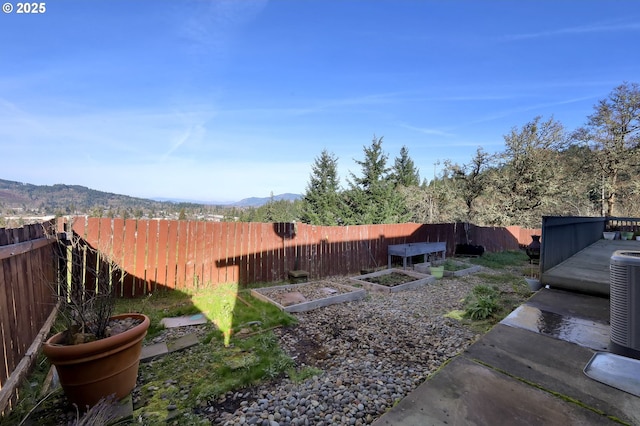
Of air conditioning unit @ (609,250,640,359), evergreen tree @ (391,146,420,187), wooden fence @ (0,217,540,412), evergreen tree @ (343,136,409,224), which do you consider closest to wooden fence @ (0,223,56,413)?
wooden fence @ (0,217,540,412)

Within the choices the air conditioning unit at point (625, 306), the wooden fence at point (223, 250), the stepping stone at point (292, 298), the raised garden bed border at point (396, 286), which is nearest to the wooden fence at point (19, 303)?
the wooden fence at point (223, 250)

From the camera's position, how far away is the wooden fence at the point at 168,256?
2326mm

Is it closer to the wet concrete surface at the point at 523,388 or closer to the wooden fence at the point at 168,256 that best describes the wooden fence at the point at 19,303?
the wooden fence at the point at 168,256

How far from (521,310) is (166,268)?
18.9 feet

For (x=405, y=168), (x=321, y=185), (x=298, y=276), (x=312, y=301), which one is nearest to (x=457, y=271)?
(x=298, y=276)

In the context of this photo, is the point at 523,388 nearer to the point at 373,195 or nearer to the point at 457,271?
the point at 457,271

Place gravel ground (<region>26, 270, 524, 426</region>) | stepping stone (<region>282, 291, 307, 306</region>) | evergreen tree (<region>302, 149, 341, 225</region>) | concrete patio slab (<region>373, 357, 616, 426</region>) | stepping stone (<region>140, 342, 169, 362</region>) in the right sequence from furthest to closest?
1. evergreen tree (<region>302, 149, 341, 225</region>)
2. stepping stone (<region>282, 291, 307, 306</region>)
3. stepping stone (<region>140, 342, 169, 362</region>)
4. gravel ground (<region>26, 270, 524, 426</region>)
5. concrete patio slab (<region>373, 357, 616, 426</region>)

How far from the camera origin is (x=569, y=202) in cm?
1966

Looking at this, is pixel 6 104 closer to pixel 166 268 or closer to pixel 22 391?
pixel 166 268

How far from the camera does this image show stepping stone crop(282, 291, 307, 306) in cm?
499

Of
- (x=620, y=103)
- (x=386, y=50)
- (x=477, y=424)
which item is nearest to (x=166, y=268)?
(x=477, y=424)

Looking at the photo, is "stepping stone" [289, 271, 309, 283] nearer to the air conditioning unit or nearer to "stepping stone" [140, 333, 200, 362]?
"stepping stone" [140, 333, 200, 362]

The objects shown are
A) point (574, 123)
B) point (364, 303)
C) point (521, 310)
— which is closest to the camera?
point (521, 310)

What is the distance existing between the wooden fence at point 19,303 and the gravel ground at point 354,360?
151 centimetres
